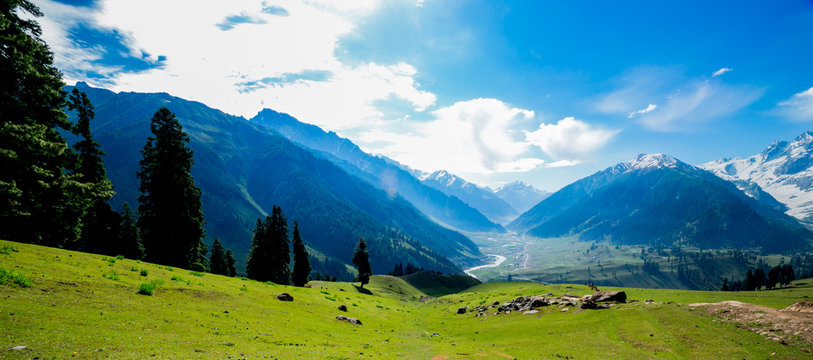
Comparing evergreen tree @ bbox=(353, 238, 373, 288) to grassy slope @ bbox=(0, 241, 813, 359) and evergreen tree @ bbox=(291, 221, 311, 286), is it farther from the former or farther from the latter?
grassy slope @ bbox=(0, 241, 813, 359)

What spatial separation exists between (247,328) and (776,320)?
35.8 metres

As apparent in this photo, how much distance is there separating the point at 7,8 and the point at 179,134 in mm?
19833

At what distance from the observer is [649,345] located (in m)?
21.2

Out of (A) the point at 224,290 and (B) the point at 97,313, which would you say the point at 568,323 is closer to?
(A) the point at 224,290

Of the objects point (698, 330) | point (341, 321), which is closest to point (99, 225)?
point (341, 321)

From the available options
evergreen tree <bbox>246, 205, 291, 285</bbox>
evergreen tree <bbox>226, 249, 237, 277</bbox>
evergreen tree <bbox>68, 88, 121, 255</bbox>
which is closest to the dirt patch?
evergreen tree <bbox>68, 88, 121, 255</bbox>

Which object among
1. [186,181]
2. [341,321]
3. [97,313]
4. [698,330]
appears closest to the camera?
[97,313]

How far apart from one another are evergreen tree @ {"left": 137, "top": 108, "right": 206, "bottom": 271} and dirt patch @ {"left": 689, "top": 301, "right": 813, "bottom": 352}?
58.1 meters

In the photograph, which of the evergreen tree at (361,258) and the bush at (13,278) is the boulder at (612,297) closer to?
the bush at (13,278)

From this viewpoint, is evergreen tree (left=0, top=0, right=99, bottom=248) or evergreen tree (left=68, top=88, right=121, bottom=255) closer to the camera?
evergreen tree (left=0, top=0, right=99, bottom=248)

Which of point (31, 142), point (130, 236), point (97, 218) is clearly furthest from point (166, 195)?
point (130, 236)

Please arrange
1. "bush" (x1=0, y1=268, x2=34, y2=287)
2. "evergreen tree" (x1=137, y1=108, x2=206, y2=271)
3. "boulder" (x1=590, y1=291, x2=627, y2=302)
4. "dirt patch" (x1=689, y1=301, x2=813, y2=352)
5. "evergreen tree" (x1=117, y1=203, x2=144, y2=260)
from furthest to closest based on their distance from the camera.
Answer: "evergreen tree" (x1=117, y1=203, x2=144, y2=260)
"evergreen tree" (x1=137, y1=108, x2=206, y2=271)
"boulder" (x1=590, y1=291, x2=627, y2=302)
"dirt patch" (x1=689, y1=301, x2=813, y2=352)
"bush" (x1=0, y1=268, x2=34, y2=287)

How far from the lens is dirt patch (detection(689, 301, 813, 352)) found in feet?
64.1

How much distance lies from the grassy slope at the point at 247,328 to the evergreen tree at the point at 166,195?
18535 millimetres
